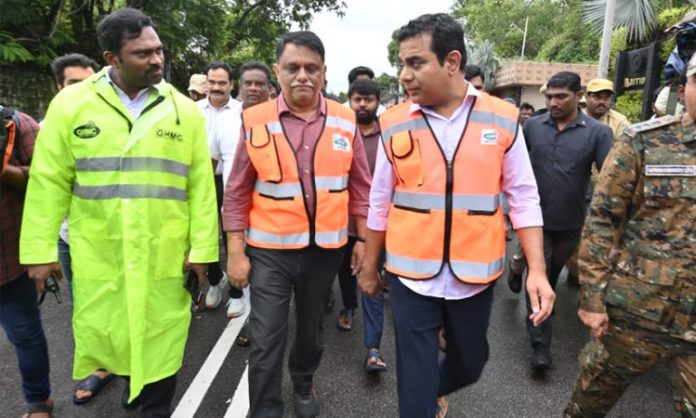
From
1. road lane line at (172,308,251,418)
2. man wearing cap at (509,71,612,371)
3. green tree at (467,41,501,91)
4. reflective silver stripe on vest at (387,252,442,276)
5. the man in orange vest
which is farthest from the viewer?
green tree at (467,41,501,91)

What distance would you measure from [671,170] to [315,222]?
1.57 meters

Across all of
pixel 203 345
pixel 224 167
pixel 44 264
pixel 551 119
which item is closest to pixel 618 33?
pixel 551 119

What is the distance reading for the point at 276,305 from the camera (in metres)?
2.44

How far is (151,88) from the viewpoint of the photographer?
225cm

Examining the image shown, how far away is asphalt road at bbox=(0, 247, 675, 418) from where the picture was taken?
2.82m

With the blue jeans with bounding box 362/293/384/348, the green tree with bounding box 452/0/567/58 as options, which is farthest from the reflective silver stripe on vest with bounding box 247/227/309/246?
the green tree with bounding box 452/0/567/58

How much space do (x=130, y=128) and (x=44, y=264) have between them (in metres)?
0.71

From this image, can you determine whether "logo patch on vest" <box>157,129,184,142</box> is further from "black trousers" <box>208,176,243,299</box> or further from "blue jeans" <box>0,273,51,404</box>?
"blue jeans" <box>0,273,51,404</box>

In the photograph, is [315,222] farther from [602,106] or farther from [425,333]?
[602,106]

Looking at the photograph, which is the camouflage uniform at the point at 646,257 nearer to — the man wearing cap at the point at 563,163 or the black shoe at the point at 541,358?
the black shoe at the point at 541,358

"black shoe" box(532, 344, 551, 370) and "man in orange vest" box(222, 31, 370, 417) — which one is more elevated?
"man in orange vest" box(222, 31, 370, 417)

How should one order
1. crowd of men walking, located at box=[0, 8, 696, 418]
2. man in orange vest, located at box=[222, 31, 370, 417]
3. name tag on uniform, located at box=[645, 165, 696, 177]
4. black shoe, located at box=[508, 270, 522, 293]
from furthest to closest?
1. black shoe, located at box=[508, 270, 522, 293]
2. man in orange vest, located at box=[222, 31, 370, 417]
3. crowd of men walking, located at box=[0, 8, 696, 418]
4. name tag on uniform, located at box=[645, 165, 696, 177]

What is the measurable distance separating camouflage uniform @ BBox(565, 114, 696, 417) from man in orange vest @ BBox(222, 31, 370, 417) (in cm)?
126

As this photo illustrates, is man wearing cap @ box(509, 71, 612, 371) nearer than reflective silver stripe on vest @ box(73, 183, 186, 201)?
No
